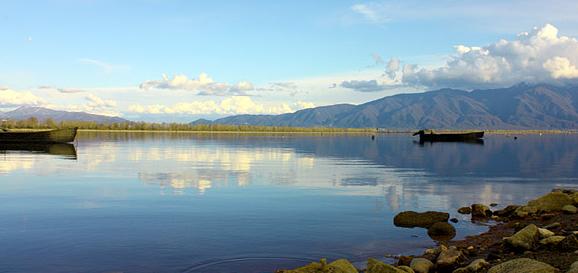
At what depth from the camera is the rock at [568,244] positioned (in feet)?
52.8

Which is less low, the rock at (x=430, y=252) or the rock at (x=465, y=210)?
the rock at (x=430, y=252)

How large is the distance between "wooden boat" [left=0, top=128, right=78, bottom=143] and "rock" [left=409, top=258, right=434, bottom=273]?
107m

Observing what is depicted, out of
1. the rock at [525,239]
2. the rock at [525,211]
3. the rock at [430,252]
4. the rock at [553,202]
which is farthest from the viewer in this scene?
the rock at [553,202]

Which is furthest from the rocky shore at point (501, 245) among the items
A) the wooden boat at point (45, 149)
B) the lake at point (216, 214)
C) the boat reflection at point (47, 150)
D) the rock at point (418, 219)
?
the wooden boat at point (45, 149)

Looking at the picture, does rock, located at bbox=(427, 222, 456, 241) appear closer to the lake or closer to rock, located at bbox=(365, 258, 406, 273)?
the lake

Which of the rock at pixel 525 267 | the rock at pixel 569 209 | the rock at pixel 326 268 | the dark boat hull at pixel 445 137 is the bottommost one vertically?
the dark boat hull at pixel 445 137

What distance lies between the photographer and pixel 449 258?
16641mm

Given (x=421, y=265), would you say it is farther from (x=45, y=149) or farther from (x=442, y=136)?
(x=442, y=136)

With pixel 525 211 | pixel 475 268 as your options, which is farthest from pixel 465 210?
pixel 475 268

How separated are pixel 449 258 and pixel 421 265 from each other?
113 centimetres

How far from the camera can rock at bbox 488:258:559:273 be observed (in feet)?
40.7

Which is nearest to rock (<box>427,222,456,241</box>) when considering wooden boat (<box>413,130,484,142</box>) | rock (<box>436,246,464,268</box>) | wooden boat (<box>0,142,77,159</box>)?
rock (<box>436,246,464,268</box>)

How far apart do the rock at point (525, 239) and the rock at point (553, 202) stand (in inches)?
417

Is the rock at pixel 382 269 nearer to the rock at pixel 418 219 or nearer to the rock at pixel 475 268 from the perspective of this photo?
the rock at pixel 475 268
